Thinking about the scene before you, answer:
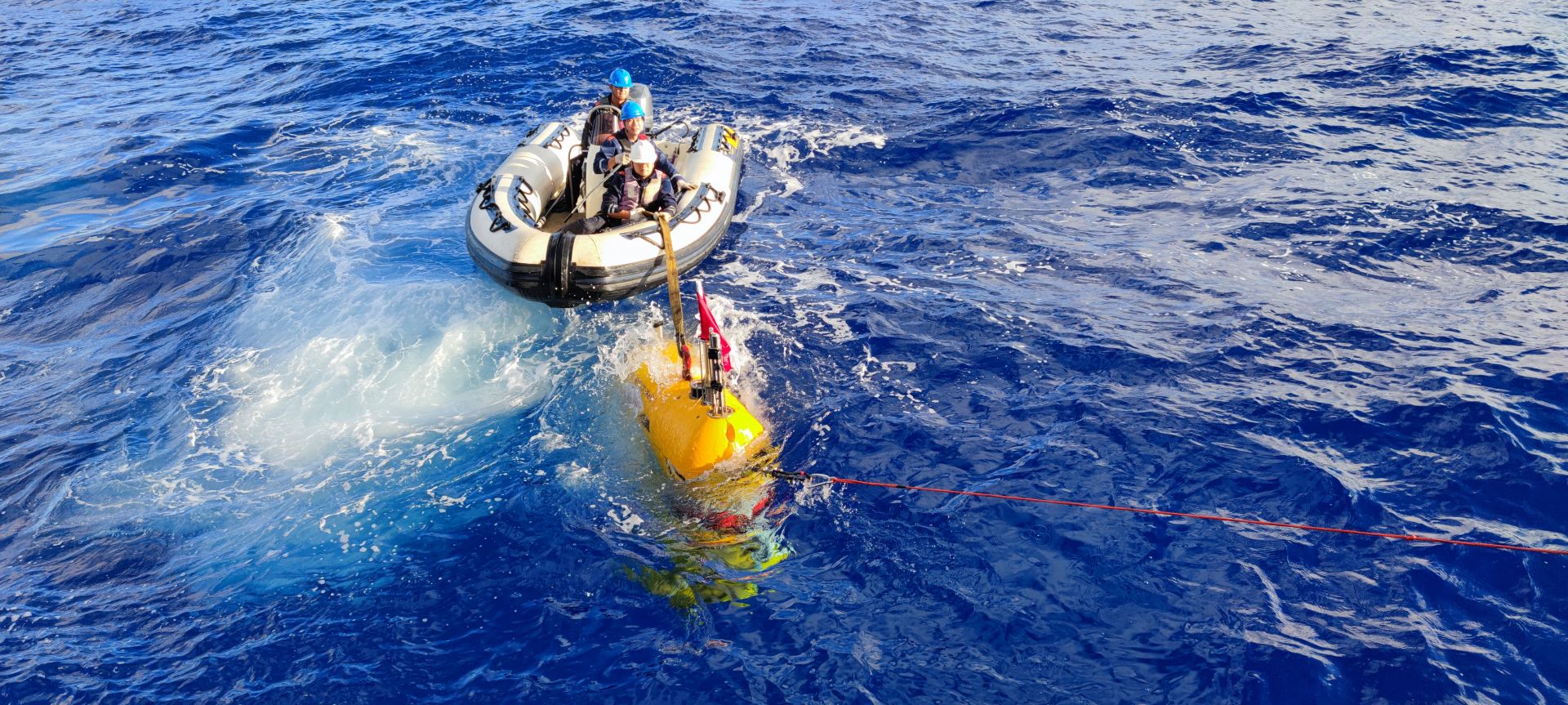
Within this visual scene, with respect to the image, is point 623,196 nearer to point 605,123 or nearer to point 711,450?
point 605,123

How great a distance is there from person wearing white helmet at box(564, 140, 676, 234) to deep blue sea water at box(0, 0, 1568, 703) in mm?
961

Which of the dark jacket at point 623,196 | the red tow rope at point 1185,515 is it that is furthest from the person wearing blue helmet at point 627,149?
the red tow rope at point 1185,515

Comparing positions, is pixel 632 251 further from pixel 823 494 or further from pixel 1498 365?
pixel 1498 365

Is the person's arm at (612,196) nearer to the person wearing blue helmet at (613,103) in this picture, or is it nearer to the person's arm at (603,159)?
the person's arm at (603,159)

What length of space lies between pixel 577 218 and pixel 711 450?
539 centimetres

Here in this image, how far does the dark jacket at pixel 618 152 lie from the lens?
34.0ft

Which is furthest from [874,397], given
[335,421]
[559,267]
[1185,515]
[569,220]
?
[569,220]

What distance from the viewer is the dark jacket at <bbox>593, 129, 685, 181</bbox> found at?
1037cm

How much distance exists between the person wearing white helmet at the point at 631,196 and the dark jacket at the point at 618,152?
0.23 metres

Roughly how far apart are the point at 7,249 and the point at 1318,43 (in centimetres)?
1926

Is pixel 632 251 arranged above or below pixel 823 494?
above

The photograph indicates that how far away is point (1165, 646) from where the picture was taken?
5.38 m

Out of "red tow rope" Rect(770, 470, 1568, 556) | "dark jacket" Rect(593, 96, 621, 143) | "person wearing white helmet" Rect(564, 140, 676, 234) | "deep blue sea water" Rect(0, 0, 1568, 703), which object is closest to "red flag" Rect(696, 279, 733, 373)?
"red tow rope" Rect(770, 470, 1568, 556)

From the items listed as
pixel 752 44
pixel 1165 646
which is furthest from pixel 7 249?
pixel 1165 646
